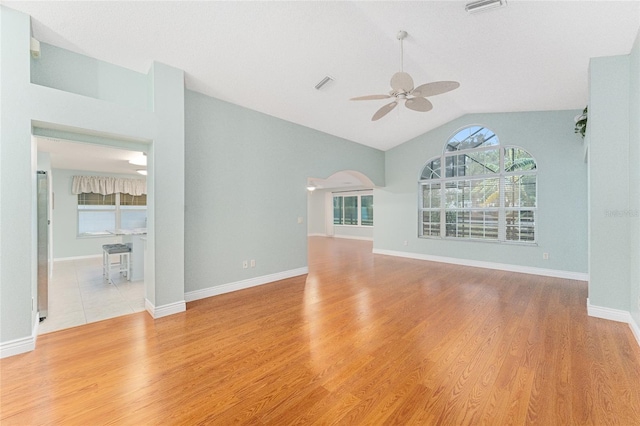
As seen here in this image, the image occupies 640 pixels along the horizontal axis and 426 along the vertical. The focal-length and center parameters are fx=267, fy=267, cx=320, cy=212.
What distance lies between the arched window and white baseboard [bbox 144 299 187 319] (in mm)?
5571

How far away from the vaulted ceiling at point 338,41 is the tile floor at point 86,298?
293cm

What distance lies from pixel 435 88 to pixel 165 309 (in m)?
3.90

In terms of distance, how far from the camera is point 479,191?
19.7 feet

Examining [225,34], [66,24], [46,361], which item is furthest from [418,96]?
[46,361]

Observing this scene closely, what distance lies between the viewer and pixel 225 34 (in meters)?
2.80

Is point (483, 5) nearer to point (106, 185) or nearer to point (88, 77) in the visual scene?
point (88, 77)

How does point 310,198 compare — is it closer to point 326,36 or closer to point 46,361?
point 326,36

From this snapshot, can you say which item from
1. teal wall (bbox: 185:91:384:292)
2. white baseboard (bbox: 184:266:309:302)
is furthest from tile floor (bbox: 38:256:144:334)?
teal wall (bbox: 185:91:384:292)

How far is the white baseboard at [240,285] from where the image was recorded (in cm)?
371

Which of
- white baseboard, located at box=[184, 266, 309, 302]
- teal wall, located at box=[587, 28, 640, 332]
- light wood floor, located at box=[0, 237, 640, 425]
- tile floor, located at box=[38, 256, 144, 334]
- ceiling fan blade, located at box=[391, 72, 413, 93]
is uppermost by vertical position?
ceiling fan blade, located at box=[391, 72, 413, 93]

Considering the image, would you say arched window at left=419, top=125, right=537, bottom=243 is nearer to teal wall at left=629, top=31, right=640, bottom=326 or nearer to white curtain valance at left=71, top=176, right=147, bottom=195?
teal wall at left=629, top=31, right=640, bottom=326

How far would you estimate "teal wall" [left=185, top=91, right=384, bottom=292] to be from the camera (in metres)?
3.73

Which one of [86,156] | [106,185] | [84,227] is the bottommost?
[84,227]

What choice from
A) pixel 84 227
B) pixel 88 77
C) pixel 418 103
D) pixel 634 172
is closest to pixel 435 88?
pixel 418 103
